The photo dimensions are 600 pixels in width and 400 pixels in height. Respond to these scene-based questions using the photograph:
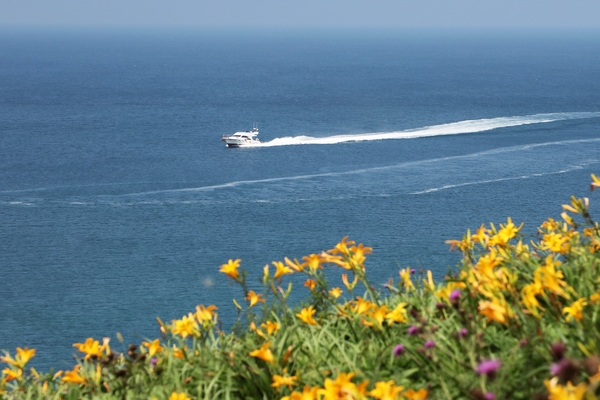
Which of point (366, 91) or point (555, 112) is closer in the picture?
point (555, 112)

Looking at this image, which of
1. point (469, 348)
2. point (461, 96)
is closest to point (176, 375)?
point (469, 348)

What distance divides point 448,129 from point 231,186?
970 inches

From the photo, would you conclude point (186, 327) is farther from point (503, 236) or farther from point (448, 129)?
point (448, 129)

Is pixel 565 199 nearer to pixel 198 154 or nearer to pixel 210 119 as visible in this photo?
pixel 198 154

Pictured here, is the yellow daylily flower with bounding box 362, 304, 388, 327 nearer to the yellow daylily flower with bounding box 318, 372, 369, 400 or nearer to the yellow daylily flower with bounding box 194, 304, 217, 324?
the yellow daylily flower with bounding box 194, 304, 217, 324

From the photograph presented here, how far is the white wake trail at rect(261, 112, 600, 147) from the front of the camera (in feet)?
193

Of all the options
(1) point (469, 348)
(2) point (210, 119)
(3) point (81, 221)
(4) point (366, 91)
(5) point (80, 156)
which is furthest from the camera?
(4) point (366, 91)

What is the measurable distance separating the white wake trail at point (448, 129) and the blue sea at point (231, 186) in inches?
9.4

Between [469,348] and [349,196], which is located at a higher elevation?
[469,348]

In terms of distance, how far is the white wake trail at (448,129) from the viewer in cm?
5872

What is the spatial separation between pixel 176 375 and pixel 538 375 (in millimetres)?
1630

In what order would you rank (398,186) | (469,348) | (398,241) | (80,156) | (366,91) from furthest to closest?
1. (366,91)
2. (80,156)
3. (398,186)
4. (398,241)
5. (469,348)

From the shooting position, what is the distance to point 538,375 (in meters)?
2.92

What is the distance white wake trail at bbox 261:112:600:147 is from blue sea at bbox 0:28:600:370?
238 millimetres
